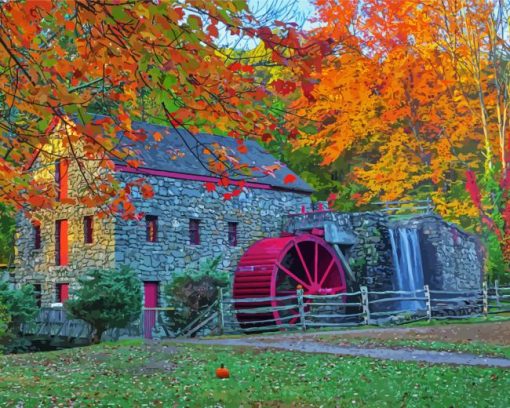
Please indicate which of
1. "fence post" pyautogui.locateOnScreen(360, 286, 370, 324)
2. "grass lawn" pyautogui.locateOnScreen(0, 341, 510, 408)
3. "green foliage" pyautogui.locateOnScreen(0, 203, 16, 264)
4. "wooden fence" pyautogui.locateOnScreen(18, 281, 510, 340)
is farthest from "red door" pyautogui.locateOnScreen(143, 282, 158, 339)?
"green foliage" pyautogui.locateOnScreen(0, 203, 16, 264)

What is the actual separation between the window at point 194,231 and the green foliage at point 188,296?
130 inches

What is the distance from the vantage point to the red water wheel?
22234 millimetres

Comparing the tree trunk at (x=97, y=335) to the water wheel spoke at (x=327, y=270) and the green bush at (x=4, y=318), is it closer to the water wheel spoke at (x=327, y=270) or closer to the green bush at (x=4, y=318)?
the green bush at (x=4, y=318)

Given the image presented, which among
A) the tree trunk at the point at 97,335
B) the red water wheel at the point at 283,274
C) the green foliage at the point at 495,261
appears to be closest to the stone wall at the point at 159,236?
the red water wheel at the point at 283,274

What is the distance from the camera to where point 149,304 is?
20.6 m

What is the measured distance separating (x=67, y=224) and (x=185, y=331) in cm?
580

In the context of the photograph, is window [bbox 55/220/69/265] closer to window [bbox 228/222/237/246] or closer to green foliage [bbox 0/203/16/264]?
window [bbox 228/222/237/246]

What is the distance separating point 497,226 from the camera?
83.5 ft

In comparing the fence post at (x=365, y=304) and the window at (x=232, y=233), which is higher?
the window at (x=232, y=233)

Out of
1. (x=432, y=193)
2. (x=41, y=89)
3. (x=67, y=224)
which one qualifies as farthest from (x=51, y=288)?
(x=41, y=89)

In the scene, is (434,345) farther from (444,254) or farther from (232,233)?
(444,254)

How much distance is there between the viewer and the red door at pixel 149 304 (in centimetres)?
1973

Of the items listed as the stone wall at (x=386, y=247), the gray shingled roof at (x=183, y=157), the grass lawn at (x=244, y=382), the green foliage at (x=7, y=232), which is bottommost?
the grass lawn at (x=244, y=382)

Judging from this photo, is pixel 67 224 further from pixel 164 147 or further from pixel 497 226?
pixel 497 226
